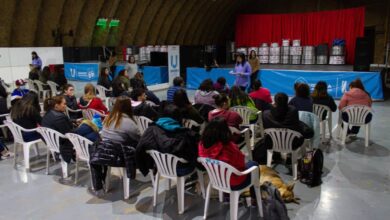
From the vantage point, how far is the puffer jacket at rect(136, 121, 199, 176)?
9.77 ft

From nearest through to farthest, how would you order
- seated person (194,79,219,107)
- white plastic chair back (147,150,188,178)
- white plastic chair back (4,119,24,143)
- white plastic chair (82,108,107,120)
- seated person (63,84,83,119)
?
white plastic chair back (147,150,188,178) → white plastic chair back (4,119,24,143) → seated person (194,79,219,107) → white plastic chair (82,108,107,120) → seated person (63,84,83,119)

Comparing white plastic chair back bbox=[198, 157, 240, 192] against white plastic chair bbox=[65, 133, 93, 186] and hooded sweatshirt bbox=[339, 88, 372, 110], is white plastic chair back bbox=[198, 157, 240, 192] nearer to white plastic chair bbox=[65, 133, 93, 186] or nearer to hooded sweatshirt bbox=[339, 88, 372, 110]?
white plastic chair bbox=[65, 133, 93, 186]

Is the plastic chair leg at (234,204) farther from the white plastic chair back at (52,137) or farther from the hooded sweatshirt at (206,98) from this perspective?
the hooded sweatshirt at (206,98)

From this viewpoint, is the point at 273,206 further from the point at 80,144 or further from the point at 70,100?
the point at 70,100

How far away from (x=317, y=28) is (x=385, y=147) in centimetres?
1225

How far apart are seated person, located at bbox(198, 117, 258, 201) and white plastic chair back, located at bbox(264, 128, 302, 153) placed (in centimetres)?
111

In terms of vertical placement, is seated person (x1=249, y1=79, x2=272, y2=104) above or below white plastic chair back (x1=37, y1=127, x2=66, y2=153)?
above

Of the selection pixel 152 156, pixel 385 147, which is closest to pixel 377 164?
pixel 385 147

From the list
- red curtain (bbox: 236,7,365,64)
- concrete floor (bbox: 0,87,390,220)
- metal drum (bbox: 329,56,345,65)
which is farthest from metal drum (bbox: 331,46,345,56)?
concrete floor (bbox: 0,87,390,220)

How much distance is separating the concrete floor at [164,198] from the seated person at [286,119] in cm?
54

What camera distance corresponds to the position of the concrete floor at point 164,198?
3105 mm

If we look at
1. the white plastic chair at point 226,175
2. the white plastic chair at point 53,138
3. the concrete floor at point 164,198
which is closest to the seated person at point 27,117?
the white plastic chair at point 53,138

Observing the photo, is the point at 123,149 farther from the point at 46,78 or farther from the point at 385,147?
the point at 46,78

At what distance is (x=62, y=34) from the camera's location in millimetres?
12398
